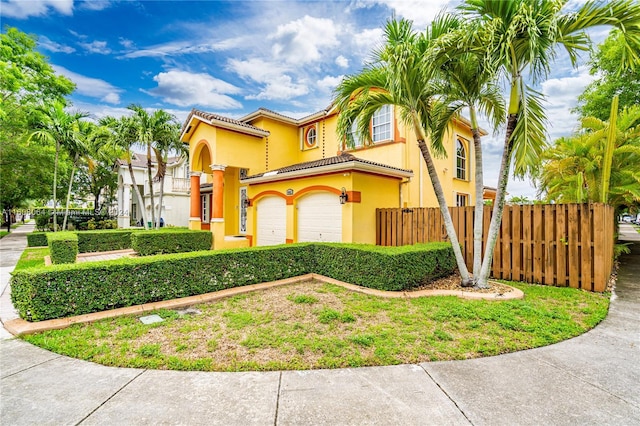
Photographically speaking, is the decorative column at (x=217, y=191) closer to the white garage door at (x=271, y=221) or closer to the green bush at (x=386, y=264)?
the white garage door at (x=271, y=221)

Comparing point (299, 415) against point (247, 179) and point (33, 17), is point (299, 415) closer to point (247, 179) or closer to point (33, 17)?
point (247, 179)

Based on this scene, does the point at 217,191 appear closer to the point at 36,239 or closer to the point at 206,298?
the point at 206,298

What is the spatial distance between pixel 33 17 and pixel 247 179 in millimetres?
9199

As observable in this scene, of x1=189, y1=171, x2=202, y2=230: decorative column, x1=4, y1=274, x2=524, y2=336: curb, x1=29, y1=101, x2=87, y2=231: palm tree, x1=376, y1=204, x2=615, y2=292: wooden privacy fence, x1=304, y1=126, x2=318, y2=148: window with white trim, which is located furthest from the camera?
x1=304, y1=126, x2=318, y2=148: window with white trim

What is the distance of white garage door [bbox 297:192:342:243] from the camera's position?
11.1 metres

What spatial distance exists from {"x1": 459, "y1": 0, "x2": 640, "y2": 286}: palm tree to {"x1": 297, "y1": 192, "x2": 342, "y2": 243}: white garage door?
597 cm

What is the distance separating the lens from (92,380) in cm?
341

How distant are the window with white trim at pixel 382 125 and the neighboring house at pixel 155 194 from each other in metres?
14.0

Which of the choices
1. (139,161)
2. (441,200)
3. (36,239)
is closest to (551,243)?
(441,200)

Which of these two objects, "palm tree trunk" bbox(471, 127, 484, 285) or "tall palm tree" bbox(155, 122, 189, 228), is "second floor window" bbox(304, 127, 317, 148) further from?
"palm tree trunk" bbox(471, 127, 484, 285)

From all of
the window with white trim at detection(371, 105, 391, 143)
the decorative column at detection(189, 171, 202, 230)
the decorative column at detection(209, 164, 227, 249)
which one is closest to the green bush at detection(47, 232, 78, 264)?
the decorative column at detection(209, 164, 227, 249)

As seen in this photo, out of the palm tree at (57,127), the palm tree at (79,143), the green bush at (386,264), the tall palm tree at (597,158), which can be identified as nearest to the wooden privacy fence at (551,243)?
the green bush at (386,264)

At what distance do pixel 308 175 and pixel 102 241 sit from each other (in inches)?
449

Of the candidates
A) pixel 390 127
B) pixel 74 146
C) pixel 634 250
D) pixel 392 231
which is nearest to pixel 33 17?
pixel 74 146
